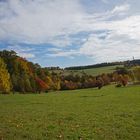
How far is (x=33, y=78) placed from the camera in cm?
11638

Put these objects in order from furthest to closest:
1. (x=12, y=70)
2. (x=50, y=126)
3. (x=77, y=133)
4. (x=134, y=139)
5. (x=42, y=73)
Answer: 1. (x=42, y=73)
2. (x=12, y=70)
3. (x=50, y=126)
4. (x=77, y=133)
5. (x=134, y=139)

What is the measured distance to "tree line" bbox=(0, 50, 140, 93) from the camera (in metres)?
101

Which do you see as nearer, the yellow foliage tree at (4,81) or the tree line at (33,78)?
the yellow foliage tree at (4,81)

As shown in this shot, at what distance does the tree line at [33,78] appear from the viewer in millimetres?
101062

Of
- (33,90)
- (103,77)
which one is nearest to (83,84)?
(103,77)

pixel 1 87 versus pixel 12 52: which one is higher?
pixel 12 52

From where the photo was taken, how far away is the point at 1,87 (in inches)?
3669

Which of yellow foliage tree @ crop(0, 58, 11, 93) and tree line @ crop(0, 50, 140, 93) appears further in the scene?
tree line @ crop(0, 50, 140, 93)

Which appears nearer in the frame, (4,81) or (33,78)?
Result: (4,81)

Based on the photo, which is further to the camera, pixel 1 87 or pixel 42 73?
pixel 42 73

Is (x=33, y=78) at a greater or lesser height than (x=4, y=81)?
greater

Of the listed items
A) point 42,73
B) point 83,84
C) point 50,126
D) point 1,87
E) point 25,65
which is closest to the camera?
point 50,126

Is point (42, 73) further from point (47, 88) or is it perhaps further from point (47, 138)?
point (47, 138)

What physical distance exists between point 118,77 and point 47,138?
14302 centimetres
